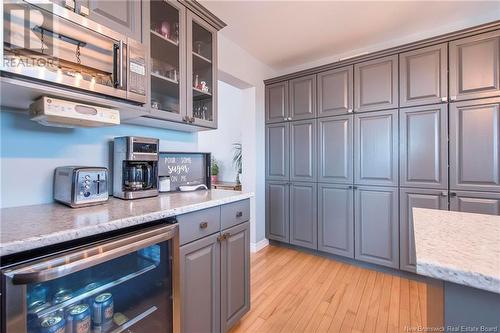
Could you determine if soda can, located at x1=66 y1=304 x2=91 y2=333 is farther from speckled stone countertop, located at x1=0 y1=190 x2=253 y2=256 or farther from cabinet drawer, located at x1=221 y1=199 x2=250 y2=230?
cabinet drawer, located at x1=221 y1=199 x2=250 y2=230

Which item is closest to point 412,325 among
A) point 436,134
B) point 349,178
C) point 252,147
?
point 349,178

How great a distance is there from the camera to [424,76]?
2088mm

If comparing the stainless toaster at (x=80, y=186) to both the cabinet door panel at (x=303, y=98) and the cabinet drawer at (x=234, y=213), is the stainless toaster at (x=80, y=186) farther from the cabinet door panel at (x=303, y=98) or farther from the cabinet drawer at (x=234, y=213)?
the cabinet door panel at (x=303, y=98)

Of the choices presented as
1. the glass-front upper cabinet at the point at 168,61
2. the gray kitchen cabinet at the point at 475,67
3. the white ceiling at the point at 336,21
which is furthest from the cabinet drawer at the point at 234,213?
the gray kitchen cabinet at the point at 475,67

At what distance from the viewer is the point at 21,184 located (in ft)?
3.77

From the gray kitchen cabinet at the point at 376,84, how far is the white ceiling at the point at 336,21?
1.24 feet

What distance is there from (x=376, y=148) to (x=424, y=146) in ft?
1.27

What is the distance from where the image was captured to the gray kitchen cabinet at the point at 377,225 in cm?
223

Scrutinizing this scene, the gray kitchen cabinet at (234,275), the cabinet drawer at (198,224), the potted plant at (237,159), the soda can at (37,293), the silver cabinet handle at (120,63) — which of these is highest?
the silver cabinet handle at (120,63)

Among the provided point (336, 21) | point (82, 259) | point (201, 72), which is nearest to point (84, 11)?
point (201, 72)

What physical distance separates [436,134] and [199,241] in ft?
7.23

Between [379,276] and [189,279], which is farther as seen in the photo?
[379,276]

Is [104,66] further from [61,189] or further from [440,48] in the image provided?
[440,48]

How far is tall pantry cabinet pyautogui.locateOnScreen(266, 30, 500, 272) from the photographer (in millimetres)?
1888
